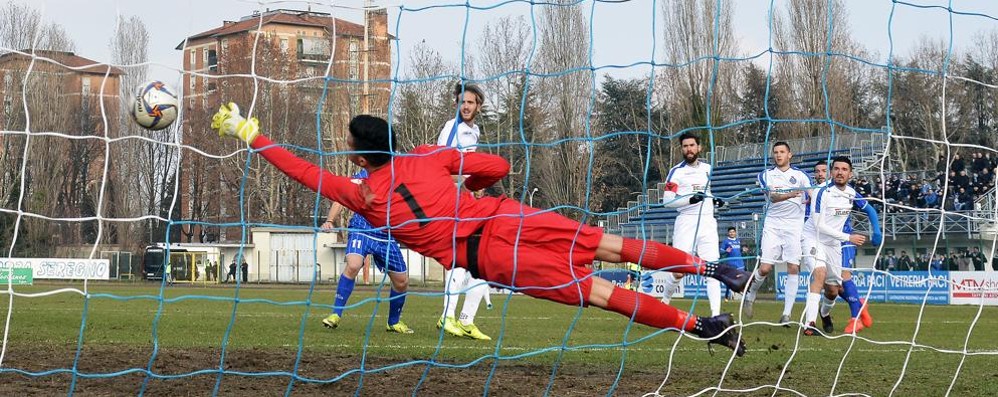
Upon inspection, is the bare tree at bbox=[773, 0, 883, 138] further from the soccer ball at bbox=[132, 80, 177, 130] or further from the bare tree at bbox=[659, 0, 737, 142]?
the soccer ball at bbox=[132, 80, 177, 130]

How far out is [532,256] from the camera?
632 centimetres

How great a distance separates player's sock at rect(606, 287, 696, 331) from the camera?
6.44 meters

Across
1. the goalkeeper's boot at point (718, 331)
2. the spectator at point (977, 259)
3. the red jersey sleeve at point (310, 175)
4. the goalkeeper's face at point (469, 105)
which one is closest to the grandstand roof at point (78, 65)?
the red jersey sleeve at point (310, 175)

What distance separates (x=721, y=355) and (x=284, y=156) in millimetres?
4035

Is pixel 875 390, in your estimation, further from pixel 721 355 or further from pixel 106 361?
pixel 106 361

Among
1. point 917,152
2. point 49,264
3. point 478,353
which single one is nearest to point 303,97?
point 478,353

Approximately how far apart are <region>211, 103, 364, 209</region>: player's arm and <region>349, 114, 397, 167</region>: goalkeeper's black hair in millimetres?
236

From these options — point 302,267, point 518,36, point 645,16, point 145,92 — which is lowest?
point 302,267

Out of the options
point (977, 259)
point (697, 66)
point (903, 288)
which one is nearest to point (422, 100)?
point (697, 66)

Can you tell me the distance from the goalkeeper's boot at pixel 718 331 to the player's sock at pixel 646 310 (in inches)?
1.9

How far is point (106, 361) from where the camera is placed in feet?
24.8

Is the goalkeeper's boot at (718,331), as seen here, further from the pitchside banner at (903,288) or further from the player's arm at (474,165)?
the pitchside banner at (903,288)

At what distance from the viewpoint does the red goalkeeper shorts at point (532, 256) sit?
20.7 feet

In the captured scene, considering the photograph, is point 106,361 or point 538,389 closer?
point 538,389
